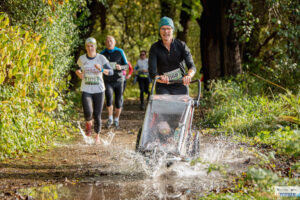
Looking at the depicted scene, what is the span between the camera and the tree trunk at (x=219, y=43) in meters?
12.9

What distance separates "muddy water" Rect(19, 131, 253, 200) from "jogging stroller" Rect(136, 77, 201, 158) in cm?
19

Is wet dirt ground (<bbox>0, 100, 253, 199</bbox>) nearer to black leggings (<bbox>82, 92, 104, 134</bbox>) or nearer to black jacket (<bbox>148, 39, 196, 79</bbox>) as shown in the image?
black leggings (<bbox>82, 92, 104, 134</bbox>)

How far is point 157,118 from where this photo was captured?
566 cm

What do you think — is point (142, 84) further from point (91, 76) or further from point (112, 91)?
→ point (91, 76)

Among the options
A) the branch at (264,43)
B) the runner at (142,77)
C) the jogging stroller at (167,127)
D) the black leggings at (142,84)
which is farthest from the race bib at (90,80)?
the branch at (264,43)

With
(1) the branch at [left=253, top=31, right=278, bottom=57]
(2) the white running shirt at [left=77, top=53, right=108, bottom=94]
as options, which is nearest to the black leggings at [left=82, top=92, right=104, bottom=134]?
(2) the white running shirt at [left=77, top=53, right=108, bottom=94]

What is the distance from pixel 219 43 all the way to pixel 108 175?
8.30 m

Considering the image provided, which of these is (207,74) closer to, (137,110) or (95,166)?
(137,110)

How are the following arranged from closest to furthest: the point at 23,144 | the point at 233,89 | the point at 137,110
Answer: the point at 23,144 → the point at 233,89 → the point at 137,110

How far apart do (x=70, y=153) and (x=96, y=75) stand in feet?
5.66

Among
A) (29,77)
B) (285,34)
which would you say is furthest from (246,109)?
(29,77)

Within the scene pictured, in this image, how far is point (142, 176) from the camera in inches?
229

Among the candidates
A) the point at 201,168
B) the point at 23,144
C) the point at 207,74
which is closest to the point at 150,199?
the point at 201,168

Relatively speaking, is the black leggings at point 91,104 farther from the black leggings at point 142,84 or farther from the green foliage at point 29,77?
the black leggings at point 142,84
